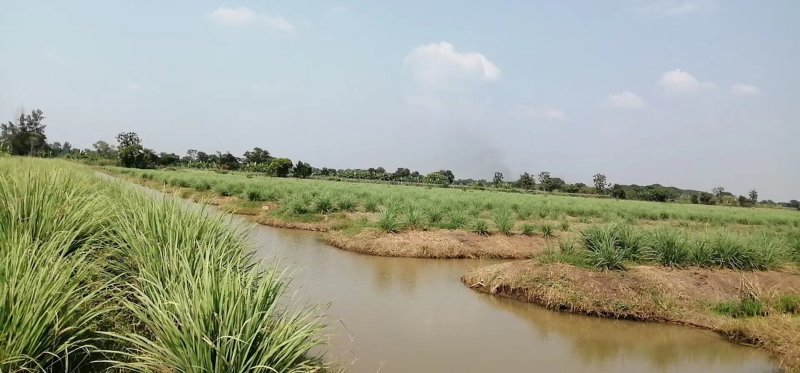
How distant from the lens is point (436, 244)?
13.6 meters

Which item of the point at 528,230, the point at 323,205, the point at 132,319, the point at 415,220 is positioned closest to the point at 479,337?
the point at 132,319

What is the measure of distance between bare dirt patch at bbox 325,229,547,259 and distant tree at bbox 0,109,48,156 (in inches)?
2626

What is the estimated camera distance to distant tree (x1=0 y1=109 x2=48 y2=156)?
65456 millimetres

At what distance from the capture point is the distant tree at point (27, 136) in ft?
215

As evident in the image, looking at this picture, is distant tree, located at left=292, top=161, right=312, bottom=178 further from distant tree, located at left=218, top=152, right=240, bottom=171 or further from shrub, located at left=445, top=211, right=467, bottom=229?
shrub, located at left=445, top=211, right=467, bottom=229

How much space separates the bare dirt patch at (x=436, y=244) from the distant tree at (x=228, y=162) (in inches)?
2825

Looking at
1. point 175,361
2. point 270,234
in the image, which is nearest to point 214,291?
point 175,361

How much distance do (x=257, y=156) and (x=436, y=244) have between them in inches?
3323

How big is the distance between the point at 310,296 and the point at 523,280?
14.3ft

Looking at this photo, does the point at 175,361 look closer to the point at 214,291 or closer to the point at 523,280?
the point at 214,291

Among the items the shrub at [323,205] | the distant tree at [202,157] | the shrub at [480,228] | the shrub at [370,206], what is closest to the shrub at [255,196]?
the shrub at [323,205]

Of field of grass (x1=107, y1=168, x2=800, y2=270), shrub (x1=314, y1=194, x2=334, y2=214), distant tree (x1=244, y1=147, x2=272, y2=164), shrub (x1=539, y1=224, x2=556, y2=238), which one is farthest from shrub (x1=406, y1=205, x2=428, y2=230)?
distant tree (x1=244, y1=147, x2=272, y2=164)

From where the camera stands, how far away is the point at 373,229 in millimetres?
14430

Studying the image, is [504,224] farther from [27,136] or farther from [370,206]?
[27,136]
